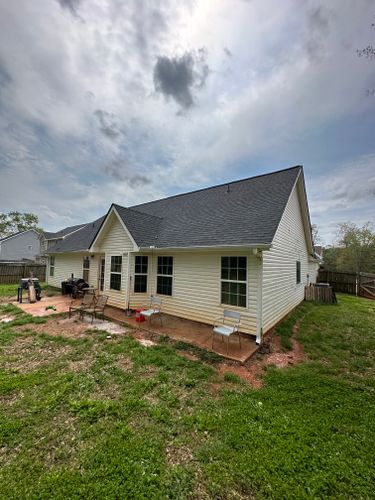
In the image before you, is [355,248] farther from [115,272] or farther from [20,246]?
[20,246]

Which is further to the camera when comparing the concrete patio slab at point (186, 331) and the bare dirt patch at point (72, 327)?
the bare dirt patch at point (72, 327)

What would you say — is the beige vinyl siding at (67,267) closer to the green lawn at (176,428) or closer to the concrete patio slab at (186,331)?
the concrete patio slab at (186,331)

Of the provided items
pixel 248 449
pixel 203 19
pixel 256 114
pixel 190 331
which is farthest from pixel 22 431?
pixel 256 114

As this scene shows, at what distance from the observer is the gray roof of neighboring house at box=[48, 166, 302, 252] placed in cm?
656

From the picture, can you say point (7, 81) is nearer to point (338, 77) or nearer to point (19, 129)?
point (19, 129)

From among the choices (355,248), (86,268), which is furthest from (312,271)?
(86,268)

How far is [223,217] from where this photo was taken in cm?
812

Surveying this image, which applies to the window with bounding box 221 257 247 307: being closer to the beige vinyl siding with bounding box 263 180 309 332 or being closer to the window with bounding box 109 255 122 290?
the beige vinyl siding with bounding box 263 180 309 332

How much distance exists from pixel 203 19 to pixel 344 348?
43.5 ft

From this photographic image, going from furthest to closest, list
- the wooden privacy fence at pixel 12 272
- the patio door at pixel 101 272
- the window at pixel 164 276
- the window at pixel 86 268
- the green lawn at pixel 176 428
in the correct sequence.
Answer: the wooden privacy fence at pixel 12 272 → the window at pixel 86 268 → the patio door at pixel 101 272 → the window at pixel 164 276 → the green lawn at pixel 176 428

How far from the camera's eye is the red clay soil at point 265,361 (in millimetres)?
4342

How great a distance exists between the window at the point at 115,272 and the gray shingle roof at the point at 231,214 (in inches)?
70.5

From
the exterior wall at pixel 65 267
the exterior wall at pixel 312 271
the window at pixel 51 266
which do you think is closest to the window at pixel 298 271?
the exterior wall at pixel 312 271

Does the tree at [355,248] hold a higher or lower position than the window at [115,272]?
higher
